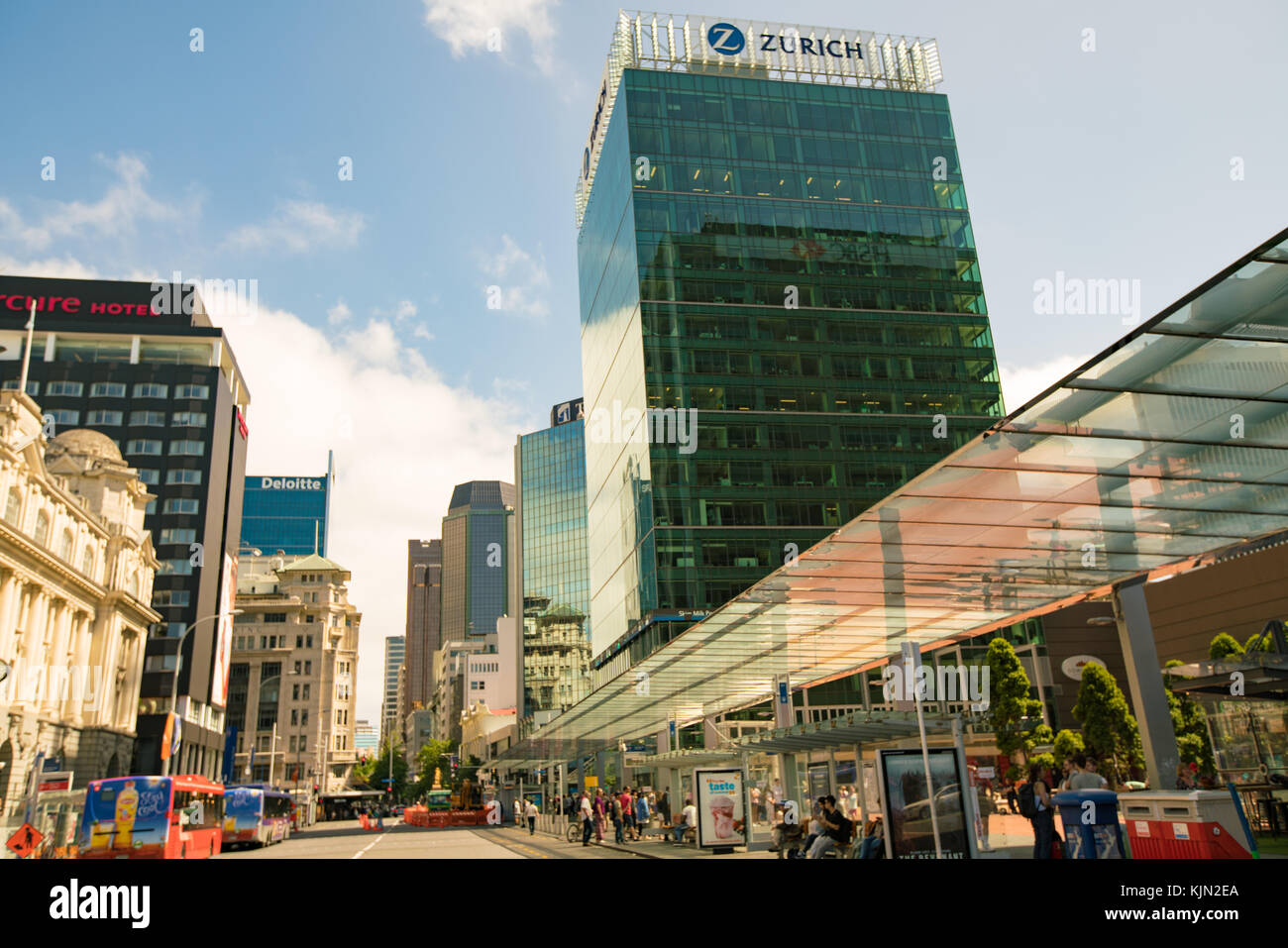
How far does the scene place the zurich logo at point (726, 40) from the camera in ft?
318

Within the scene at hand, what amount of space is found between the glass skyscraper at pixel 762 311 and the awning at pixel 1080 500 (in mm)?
52511

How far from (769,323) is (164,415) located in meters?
62.9

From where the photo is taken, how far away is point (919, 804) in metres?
14.0

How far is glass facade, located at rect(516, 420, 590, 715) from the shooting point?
164000mm

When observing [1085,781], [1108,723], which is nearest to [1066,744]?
[1108,723]

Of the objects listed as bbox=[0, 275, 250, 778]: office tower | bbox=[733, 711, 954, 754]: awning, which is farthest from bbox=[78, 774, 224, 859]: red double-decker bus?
bbox=[0, 275, 250, 778]: office tower

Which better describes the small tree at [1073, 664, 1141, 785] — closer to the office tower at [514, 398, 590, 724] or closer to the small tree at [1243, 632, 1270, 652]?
the small tree at [1243, 632, 1270, 652]

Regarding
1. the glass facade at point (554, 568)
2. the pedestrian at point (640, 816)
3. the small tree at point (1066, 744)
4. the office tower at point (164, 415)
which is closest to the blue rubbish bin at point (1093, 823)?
the pedestrian at point (640, 816)

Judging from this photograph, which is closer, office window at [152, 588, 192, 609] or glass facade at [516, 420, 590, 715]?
office window at [152, 588, 192, 609]

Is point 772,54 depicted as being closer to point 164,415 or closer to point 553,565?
point 164,415

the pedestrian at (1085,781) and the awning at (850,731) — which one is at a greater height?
the awning at (850,731)

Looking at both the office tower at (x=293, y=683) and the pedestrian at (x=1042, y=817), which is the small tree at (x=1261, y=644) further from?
the office tower at (x=293, y=683)

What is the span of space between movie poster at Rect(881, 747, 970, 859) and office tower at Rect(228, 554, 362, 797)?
129656mm
